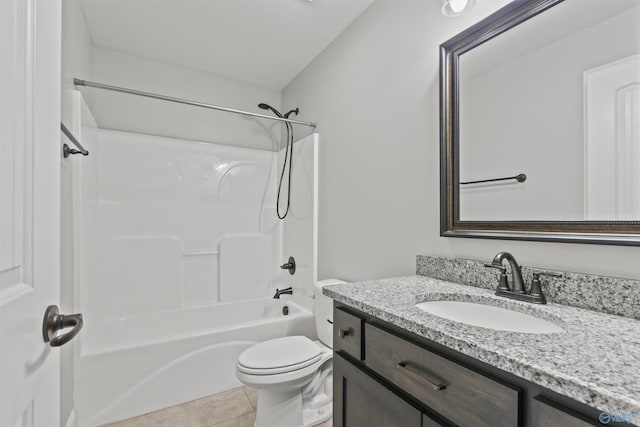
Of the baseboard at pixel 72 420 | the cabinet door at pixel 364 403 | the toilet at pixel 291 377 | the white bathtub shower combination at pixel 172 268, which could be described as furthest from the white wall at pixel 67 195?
the cabinet door at pixel 364 403

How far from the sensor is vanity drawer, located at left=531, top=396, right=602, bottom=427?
1.65 feet

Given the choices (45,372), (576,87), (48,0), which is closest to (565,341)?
(576,87)

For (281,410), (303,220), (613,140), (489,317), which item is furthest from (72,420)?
(613,140)

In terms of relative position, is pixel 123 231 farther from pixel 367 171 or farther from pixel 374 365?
pixel 374 365

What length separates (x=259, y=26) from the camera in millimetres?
2092

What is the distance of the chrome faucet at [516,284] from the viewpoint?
97 cm

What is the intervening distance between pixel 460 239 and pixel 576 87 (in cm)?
66

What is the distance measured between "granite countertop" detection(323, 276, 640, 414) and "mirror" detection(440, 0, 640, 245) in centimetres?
26

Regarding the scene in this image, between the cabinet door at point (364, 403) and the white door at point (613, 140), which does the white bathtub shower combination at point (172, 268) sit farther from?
the white door at point (613, 140)

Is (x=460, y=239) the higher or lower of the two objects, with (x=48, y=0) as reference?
lower

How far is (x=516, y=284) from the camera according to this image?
3.37 ft

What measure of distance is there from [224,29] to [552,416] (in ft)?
8.31

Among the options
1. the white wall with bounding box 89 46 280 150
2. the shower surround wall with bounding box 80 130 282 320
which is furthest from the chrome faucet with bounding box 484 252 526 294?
the white wall with bounding box 89 46 280 150

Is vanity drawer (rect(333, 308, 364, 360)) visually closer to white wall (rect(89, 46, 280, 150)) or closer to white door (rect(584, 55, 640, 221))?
white door (rect(584, 55, 640, 221))
